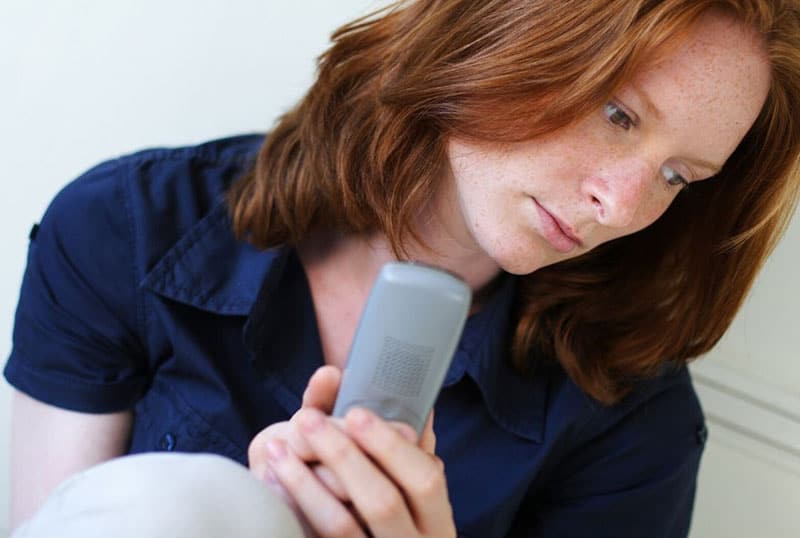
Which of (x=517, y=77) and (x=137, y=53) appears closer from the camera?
(x=517, y=77)

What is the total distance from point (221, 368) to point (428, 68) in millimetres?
319

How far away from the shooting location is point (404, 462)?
46cm

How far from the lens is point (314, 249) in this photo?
2.79 feet

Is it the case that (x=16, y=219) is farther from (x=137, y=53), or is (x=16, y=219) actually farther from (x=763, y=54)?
(x=763, y=54)

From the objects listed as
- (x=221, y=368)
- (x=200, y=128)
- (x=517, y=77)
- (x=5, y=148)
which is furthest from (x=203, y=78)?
(x=517, y=77)

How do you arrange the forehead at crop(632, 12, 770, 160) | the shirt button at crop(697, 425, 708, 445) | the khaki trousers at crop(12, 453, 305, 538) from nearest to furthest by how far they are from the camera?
the khaki trousers at crop(12, 453, 305, 538), the forehead at crop(632, 12, 770, 160), the shirt button at crop(697, 425, 708, 445)

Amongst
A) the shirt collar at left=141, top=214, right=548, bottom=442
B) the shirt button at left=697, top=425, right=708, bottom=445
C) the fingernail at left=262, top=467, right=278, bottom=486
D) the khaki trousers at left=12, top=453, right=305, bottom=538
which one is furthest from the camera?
the shirt button at left=697, top=425, right=708, bottom=445

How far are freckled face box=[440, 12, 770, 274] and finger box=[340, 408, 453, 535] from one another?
0.24m

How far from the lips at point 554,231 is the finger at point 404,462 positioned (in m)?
0.24

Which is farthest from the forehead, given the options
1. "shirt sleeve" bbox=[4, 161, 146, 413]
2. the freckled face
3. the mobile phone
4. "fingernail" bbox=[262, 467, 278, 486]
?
"shirt sleeve" bbox=[4, 161, 146, 413]

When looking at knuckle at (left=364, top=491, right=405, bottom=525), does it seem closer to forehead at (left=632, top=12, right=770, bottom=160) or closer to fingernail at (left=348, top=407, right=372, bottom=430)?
fingernail at (left=348, top=407, right=372, bottom=430)

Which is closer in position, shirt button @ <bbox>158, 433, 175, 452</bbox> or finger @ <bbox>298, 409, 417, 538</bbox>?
finger @ <bbox>298, 409, 417, 538</bbox>

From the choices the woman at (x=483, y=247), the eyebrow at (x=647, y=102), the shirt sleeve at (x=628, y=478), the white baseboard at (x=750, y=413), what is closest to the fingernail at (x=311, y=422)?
the woman at (x=483, y=247)

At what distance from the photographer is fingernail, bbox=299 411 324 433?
46 centimetres
